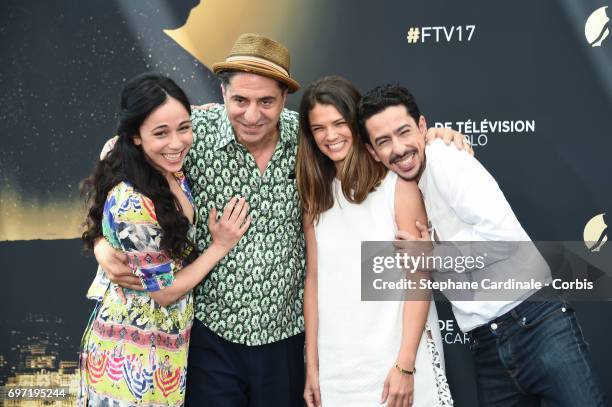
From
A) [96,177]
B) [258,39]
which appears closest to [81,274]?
[96,177]

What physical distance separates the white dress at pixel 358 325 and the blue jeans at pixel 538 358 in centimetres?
19

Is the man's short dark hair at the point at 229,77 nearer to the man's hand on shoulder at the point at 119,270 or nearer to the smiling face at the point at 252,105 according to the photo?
the smiling face at the point at 252,105

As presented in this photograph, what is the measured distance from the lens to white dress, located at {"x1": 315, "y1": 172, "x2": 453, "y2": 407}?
7.50 feet

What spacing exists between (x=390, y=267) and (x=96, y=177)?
1.01m

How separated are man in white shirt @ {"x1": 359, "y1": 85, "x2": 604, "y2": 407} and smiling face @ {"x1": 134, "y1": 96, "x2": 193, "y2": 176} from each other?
1.99 ft

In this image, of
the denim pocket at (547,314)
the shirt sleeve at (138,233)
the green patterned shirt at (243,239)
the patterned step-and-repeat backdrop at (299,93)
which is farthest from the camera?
the patterned step-and-repeat backdrop at (299,93)

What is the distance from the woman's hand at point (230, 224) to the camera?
227 centimetres

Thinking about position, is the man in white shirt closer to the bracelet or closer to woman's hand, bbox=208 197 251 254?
the bracelet

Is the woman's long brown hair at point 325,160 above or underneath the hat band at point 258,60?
underneath

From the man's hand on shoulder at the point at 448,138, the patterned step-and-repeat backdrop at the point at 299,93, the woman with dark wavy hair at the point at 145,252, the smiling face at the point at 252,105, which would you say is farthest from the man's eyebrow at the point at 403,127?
the patterned step-and-repeat backdrop at the point at 299,93

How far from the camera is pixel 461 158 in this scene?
2252 millimetres

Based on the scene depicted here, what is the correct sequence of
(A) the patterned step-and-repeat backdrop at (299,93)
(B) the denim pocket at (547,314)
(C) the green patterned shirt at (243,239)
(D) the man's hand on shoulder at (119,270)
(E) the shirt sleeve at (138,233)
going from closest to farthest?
1. (E) the shirt sleeve at (138,233)
2. (D) the man's hand on shoulder at (119,270)
3. (B) the denim pocket at (547,314)
4. (C) the green patterned shirt at (243,239)
5. (A) the patterned step-and-repeat backdrop at (299,93)

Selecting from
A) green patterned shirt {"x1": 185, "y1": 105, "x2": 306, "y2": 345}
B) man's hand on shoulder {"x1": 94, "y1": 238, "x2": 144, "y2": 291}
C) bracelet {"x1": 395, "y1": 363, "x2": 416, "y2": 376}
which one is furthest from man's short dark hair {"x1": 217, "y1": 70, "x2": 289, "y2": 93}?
bracelet {"x1": 395, "y1": 363, "x2": 416, "y2": 376}

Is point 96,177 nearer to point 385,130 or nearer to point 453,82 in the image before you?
point 385,130
